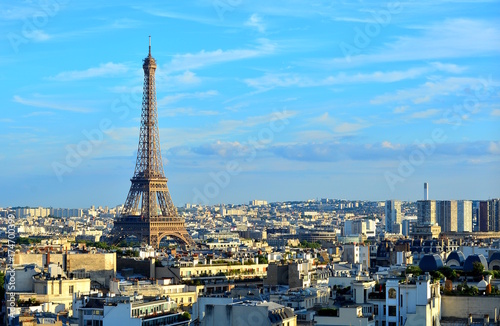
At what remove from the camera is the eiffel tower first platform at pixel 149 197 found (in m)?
129

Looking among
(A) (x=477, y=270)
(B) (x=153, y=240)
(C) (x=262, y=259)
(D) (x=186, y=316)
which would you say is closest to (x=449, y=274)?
(A) (x=477, y=270)

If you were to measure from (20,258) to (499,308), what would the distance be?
124 ft

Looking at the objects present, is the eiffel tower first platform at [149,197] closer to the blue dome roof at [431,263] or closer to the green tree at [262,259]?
the green tree at [262,259]

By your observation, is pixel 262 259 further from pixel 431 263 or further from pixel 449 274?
pixel 449 274

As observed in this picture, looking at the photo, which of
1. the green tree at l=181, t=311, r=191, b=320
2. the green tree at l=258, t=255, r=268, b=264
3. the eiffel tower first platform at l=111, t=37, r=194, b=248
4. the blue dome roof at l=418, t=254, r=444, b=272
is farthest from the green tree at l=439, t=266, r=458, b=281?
the eiffel tower first platform at l=111, t=37, r=194, b=248

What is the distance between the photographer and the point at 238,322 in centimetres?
3881

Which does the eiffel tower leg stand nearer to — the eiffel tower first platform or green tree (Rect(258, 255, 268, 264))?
the eiffel tower first platform

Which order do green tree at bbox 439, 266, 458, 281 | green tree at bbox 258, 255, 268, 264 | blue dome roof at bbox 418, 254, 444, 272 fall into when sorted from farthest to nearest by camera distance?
green tree at bbox 258, 255, 268, 264 < blue dome roof at bbox 418, 254, 444, 272 < green tree at bbox 439, 266, 458, 281

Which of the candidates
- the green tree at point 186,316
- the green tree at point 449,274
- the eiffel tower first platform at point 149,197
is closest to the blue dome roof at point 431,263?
the green tree at point 449,274

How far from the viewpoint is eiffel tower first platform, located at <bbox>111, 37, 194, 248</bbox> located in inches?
5079

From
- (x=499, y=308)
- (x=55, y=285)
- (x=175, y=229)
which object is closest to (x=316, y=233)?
(x=175, y=229)

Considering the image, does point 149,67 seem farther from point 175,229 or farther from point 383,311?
point 383,311

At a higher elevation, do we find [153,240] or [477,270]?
[477,270]

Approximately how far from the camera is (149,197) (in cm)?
12988
